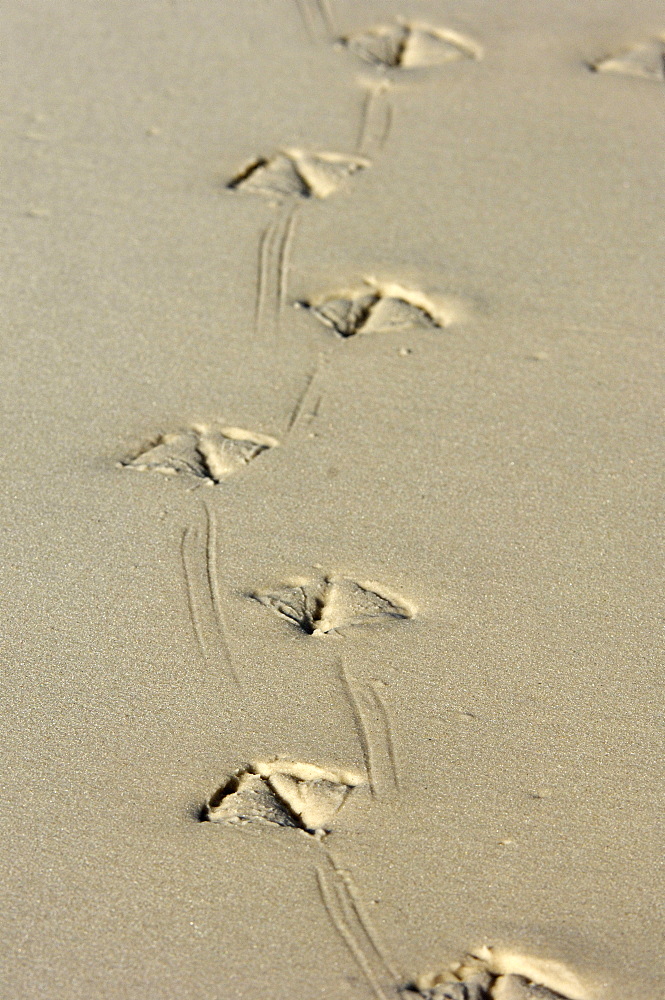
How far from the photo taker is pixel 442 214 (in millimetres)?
3232

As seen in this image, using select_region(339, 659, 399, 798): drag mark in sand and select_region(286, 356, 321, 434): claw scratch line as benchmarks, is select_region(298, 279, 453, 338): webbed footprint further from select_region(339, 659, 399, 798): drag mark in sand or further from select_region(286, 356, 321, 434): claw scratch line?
select_region(339, 659, 399, 798): drag mark in sand

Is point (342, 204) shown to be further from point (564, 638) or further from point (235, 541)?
point (564, 638)

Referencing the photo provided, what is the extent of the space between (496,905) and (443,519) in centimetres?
85

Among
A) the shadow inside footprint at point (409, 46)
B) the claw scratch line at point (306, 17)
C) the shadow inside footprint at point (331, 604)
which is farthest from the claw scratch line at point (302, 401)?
the claw scratch line at point (306, 17)

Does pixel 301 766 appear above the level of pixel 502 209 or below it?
below

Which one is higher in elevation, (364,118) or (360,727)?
(364,118)

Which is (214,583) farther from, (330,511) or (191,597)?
(330,511)

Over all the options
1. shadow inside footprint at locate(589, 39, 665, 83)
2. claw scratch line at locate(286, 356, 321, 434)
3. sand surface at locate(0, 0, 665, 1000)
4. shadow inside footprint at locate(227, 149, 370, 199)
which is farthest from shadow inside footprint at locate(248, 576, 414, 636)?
shadow inside footprint at locate(589, 39, 665, 83)

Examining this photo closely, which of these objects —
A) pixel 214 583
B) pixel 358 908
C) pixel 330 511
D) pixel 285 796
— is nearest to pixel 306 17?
pixel 330 511

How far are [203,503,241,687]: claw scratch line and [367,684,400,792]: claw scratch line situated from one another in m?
0.24

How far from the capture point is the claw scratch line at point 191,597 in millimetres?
2217

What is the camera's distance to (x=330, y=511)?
2.47 m

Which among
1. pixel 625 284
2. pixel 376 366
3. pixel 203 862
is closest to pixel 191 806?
pixel 203 862

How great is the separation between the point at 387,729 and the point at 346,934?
0.39 meters
